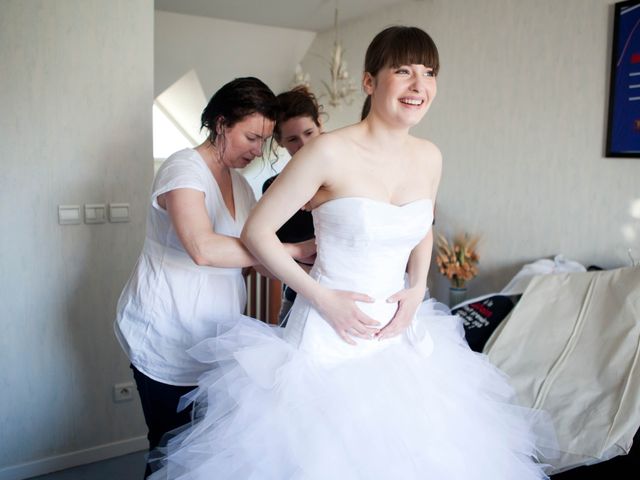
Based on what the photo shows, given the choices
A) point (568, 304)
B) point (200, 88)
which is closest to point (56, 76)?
point (568, 304)

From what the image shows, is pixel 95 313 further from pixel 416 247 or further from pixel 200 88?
pixel 200 88

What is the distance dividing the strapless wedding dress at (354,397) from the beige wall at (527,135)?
5.50ft

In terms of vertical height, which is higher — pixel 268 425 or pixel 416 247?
pixel 416 247

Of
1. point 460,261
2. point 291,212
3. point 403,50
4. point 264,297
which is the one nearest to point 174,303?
point 291,212

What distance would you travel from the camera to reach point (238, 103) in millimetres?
1521

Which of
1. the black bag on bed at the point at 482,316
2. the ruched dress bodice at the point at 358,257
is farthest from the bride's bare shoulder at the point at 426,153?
the black bag on bed at the point at 482,316

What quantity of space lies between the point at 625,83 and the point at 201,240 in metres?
2.18

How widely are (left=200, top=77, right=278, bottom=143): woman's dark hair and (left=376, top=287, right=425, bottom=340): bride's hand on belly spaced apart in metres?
0.63

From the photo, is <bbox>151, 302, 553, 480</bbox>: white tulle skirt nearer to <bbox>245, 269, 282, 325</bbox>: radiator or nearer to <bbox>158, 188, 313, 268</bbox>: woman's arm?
<bbox>158, 188, 313, 268</bbox>: woman's arm

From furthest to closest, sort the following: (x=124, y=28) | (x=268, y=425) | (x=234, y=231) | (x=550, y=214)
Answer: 1. (x=550, y=214)
2. (x=124, y=28)
3. (x=234, y=231)
4. (x=268, y=425)

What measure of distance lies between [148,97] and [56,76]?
39cm

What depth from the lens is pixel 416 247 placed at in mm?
1452

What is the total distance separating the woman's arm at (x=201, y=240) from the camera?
1.39 metres

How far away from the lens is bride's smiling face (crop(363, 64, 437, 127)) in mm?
1205
